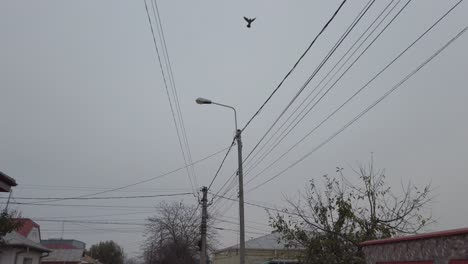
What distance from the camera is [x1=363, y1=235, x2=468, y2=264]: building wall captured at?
7246 millimetres

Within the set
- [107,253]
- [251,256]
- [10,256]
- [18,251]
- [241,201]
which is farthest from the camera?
[107,253]

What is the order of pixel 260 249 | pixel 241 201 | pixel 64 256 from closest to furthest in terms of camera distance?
A: 1. pixel 241 201
2. pixel 260 249
3. pixel 64 256

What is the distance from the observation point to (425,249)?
8164 millimetres

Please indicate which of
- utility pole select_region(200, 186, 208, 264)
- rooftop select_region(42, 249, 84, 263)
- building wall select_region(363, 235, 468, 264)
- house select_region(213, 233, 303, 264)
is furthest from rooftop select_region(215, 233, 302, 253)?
building wall select_region(363, 235, 468, 264)

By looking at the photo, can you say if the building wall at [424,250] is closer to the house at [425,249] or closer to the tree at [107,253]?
the house at [425,249]

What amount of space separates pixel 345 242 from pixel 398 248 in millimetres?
8060

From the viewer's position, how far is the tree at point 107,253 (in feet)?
280

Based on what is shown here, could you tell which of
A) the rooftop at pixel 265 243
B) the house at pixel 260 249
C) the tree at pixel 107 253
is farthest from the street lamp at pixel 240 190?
the tree at pixel 107 253

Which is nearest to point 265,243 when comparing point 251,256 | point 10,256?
point 251,256

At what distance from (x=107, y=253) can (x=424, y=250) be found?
85033mm

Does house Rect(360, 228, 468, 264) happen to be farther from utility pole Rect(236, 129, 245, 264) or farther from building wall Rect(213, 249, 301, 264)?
building wall Rect(213, 249, 301, 264)

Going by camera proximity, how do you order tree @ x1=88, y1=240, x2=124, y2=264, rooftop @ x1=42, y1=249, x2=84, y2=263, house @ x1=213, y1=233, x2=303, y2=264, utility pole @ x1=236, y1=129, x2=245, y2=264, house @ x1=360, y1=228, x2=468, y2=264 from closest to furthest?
house @ x1=360, y1=228, x2=468, y2=264 → utility pole @ x1=236, y1=129, x2=245, y2=264 → house @ x1=213, y1=233, x2=303, y2=264 → rooftop @ x1=42, y1=249, x2=84, y2=263 → tree @ x1=88, y1=240, x2=124, y2=264

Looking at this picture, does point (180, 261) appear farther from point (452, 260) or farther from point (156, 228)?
point (452, 260)

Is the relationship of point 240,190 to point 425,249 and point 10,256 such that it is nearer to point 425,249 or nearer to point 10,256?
point 425,249
